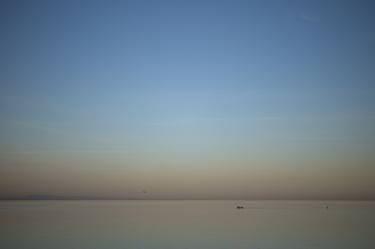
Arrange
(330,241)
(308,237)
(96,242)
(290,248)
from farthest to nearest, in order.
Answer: (308,237) → (330,241) → (96,242) → (290,248)

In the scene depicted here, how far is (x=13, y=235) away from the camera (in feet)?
139

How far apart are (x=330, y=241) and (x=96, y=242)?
861 inches

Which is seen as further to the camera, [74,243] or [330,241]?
[330,241]

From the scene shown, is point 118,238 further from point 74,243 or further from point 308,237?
point 308,237

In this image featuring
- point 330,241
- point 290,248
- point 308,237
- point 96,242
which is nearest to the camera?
point 290,248

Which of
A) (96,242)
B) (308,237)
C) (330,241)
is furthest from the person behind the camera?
(308,237)

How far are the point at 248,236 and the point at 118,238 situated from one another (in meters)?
13.5

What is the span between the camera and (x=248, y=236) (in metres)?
44.1

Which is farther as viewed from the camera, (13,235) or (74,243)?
(13,235)

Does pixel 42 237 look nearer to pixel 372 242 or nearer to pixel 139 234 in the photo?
pixel 139 234

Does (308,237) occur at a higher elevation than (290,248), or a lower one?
higher

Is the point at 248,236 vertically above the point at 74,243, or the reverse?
the point at 248,236

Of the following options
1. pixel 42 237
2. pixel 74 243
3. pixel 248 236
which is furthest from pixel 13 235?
pixel 248 236

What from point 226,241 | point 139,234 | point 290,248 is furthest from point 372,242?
point 139,234
